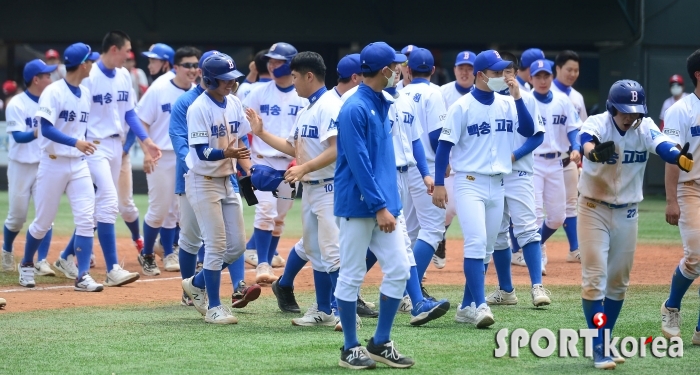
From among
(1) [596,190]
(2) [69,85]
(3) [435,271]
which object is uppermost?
(2) [69,85]

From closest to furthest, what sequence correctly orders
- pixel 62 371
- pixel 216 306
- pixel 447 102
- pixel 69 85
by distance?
pixel 62 371 → pixel 216 306 → pixel 69 85 → pixel 447 102

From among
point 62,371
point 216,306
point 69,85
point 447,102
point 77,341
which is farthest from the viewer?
point 447,102

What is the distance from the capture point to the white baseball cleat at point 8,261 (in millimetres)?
11453

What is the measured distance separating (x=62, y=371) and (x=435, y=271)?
229 inches

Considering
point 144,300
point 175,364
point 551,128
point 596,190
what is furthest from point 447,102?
point 175,364

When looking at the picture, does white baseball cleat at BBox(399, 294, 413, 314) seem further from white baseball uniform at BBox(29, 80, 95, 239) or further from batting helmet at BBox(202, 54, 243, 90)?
white baseball uniform at BBox(29, 80, 95, 239)

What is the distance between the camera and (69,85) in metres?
10.0

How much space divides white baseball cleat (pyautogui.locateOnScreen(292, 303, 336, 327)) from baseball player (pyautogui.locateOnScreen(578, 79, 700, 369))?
2.15 m

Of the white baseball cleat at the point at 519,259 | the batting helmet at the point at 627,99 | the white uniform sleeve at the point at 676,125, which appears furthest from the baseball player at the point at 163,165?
the batting helmet at the point at 627,99

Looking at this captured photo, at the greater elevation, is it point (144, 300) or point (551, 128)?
point (551, 128)

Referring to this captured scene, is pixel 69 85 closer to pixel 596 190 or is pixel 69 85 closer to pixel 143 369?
pixel 143 369

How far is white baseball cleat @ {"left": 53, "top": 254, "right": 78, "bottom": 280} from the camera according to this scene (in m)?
11.1

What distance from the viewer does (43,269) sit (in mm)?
11273

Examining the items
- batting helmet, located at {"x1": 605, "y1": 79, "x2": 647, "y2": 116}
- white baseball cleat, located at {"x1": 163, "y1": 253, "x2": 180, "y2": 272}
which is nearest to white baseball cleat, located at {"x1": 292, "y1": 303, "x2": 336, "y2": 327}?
batting helmet, located at {"x1": 605, "y1": 79, "x2": 647, "y2": 116}
